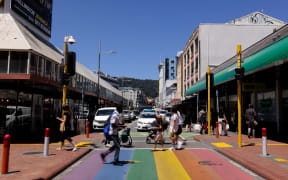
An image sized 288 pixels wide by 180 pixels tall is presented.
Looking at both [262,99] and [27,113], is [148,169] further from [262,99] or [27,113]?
[262,99]

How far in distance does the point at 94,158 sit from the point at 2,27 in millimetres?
10784

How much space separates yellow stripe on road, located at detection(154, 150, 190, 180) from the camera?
6.70m

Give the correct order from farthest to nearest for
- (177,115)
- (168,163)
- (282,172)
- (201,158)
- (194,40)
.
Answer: (194,40) → (177,115) → (201,158) → (168,163) → (282,172)

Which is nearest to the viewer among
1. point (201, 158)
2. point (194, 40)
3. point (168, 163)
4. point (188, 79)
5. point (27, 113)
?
point (168, 163)

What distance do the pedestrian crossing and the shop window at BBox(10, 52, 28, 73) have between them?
23.9 feet

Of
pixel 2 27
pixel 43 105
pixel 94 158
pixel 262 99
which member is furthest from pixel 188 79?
pixel 94 158

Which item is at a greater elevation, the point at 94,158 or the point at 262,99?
the point at 262,99

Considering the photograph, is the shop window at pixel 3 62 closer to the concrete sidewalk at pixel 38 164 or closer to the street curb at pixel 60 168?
the concrete sidewalk at pixel 38 164

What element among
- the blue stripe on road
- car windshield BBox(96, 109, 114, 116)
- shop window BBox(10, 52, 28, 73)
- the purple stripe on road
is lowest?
the purple stripe on road

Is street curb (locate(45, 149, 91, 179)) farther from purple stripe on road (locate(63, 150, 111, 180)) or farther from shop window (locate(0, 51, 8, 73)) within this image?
shop window (locate(0, 51, 8, 73))

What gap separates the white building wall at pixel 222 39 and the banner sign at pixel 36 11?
80.9 ft

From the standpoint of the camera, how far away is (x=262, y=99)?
64.7ft

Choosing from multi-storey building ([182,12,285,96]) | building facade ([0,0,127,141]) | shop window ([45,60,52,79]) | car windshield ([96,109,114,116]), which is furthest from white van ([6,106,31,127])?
multi-storey building ([182,12,285,96])

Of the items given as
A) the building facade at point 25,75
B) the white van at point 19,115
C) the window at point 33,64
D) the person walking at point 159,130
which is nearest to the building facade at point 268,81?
the person walking at point 159,130
